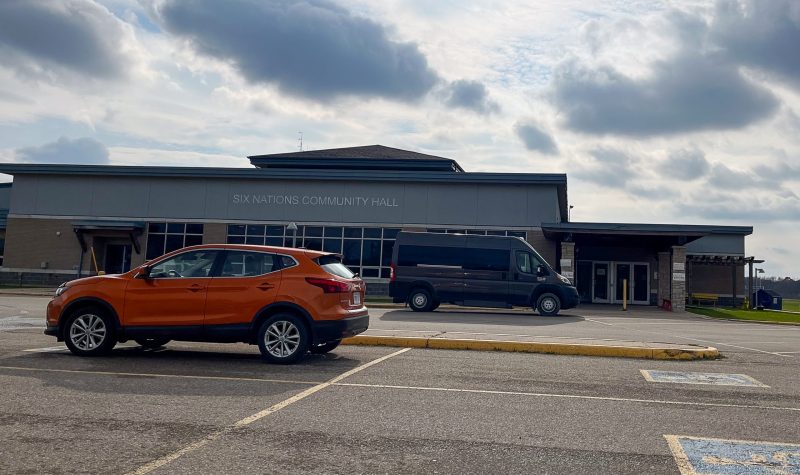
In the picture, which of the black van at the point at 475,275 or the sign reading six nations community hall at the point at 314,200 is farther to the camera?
the sign reading six nations community hall at the point at 314,200

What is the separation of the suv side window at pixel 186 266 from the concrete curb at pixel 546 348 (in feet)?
9.75

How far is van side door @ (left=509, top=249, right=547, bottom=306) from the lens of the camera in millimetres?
22578

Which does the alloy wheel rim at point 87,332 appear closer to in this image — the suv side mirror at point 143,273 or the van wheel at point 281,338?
the suv side mirror at point 143,273

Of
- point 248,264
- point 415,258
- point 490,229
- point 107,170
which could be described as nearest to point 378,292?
point 490,229

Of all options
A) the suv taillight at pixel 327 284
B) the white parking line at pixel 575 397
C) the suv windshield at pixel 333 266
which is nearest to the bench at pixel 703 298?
the suv windshield at pixel 333 266

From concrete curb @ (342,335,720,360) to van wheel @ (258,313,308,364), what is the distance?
233cm

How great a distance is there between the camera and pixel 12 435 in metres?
5.21

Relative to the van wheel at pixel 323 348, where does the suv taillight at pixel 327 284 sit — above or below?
above

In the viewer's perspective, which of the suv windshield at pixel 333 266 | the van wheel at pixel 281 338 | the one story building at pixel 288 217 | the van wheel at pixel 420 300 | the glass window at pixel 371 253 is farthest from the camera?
→ the glass window at pixel 371 253

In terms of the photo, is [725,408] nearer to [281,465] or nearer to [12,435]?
[281,465]

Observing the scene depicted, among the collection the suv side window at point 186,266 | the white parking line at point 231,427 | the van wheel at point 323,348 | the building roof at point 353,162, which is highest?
the building roof at point 353,162

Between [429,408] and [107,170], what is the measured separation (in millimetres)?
34630

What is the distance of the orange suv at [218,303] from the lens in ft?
30.1

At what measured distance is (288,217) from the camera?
35.8 metres
